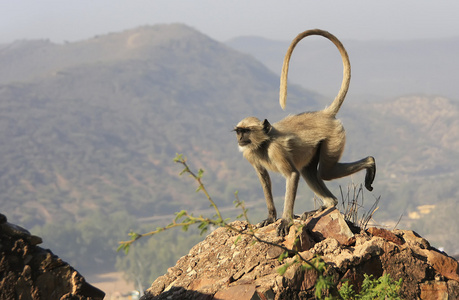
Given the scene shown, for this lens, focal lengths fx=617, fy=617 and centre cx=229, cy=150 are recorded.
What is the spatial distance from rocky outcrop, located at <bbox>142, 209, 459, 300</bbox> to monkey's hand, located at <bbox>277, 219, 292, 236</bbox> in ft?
0.23

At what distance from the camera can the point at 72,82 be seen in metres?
195

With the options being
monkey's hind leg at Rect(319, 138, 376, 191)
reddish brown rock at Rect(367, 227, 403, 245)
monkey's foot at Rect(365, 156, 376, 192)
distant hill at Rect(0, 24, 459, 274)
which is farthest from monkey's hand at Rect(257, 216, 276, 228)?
distant hill at Rect(0, 24, 459, 274)

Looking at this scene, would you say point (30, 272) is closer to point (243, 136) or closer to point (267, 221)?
point (243, 136)

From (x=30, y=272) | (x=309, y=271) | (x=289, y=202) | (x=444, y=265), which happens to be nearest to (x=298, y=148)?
(x=289, y=202)

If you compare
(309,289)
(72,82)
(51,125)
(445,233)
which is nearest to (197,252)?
(309,289)

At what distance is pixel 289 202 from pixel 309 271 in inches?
38.9

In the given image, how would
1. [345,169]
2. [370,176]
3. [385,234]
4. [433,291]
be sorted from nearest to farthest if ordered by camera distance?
1. [433,291]
2. [385,234]
3. [345,169]
4. [370,176]

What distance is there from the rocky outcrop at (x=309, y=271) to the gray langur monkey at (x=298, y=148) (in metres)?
0.47

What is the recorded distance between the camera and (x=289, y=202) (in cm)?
605

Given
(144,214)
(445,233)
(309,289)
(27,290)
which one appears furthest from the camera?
(144,214)

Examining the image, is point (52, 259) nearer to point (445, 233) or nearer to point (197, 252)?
point (197, 252)

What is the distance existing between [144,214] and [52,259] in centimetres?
13255

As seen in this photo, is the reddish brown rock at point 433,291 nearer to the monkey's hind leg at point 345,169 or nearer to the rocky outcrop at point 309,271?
the rocky outcrop at point 309,271

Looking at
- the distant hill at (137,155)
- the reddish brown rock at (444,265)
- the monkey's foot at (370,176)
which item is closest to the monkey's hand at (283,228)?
the monkey's foot at (370,176)
